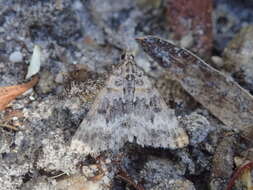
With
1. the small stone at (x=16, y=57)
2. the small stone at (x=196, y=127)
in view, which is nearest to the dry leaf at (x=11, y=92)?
the small stone at (x=16, y=57)

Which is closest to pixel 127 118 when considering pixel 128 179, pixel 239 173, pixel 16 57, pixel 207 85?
pixel 128 179

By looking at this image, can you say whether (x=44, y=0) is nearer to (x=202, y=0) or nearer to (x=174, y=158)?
(x=202, y=0)

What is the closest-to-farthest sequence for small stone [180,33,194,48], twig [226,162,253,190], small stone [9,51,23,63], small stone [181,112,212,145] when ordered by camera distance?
twig [226,162,253,190] < small stone [181,112,212,145] < small stone [9,51,23,63] < small stone [180,33,194,48]

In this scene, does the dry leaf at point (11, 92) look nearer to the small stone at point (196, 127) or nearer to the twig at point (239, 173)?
the small stone at point (196, 127)

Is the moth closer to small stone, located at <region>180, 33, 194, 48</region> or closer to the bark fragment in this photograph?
the bark fragment

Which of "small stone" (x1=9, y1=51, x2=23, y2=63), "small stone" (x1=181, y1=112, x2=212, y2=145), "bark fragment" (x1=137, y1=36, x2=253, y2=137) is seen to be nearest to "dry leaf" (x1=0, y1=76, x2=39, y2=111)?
"small stone" (x1=9, y1=51, x2=23, y2=63)

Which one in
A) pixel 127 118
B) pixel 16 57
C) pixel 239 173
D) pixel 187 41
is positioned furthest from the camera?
pixel 187 41

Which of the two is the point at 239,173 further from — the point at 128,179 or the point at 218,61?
the point at 218,61
